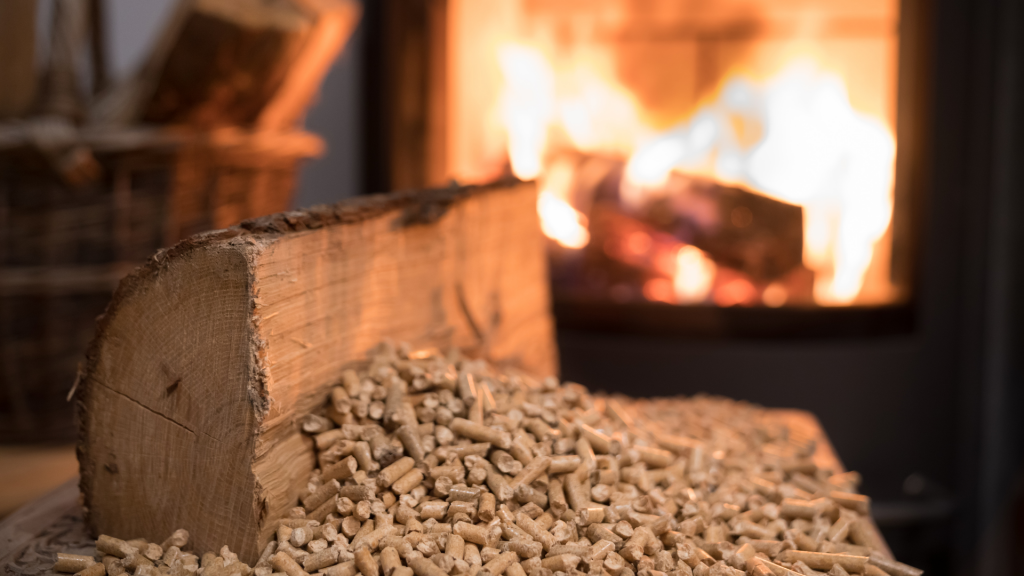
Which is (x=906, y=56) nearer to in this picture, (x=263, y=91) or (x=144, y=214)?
(x=263, y=91)

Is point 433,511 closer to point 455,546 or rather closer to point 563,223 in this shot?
point 455,546

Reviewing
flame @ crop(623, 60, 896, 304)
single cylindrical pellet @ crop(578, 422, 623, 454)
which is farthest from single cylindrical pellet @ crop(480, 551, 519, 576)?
flame @ crop(623, 60, 896, 304)

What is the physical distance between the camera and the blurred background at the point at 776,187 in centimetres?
178

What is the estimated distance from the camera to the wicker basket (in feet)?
3.92

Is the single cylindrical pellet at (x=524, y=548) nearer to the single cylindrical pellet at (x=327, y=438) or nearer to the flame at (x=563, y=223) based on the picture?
the single cylindrical pellet at (x=327, y=438)

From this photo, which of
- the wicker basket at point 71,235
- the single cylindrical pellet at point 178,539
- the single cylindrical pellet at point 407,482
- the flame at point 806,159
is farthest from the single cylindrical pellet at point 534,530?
the flame at point 806,159

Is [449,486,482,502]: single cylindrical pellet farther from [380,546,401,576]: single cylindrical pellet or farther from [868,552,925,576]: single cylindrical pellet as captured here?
[868,552,925,576]: single cylindrical pellet

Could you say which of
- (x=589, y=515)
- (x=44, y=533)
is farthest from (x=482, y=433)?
(x=44, y=533)

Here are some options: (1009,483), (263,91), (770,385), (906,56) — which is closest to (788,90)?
(906,56)

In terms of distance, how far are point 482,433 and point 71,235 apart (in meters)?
0.76

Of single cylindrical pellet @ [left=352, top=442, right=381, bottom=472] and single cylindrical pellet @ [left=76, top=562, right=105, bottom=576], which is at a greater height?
single cylindrical pellet @ [left=352, top=442, right=381, bottom=472]

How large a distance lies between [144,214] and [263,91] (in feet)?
0.92

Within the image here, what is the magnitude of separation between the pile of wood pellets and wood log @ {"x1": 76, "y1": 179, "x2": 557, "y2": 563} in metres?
0.03

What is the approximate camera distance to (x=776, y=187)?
1865mm
